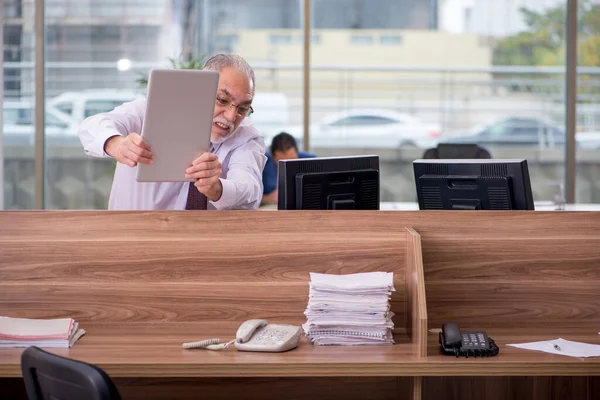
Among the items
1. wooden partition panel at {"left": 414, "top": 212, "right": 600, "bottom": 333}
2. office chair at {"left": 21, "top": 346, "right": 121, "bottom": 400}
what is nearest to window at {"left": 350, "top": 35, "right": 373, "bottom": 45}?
wooden partition panel at {"left": 414, "top": 212, "right": 600, "bottom": 333}

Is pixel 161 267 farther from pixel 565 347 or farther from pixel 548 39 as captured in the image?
pixel 548 39

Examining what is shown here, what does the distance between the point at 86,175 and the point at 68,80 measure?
79cm

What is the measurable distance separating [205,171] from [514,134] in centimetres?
497

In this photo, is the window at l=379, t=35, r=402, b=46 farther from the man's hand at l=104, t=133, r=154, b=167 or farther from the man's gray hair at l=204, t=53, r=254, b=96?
the man's hand at l=104, t=133, r=154, b=167

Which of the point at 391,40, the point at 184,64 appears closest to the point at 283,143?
the point at 184,64

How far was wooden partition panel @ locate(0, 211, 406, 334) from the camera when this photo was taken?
2.68 m

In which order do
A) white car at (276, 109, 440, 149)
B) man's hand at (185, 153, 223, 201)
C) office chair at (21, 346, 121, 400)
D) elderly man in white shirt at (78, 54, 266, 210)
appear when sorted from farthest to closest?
white car at (276, 109, 440, 149)
elderly man in white shirt at (78, 54, 266, 210)
man's hand at (185, 153, 223, 201)
office chair at (21, 346, 121, 400)

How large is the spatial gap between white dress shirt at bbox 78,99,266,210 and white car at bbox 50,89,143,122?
3.89m

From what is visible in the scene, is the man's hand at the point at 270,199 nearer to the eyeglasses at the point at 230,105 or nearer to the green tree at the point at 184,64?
the green tree at the point at 184,64

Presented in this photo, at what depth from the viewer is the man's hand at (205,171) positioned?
2600mm

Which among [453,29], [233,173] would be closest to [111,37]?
[453,29]

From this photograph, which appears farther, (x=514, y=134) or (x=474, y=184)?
(x=514, y=134)

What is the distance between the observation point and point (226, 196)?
9.29 ft

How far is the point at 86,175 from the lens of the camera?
23.4 ft
